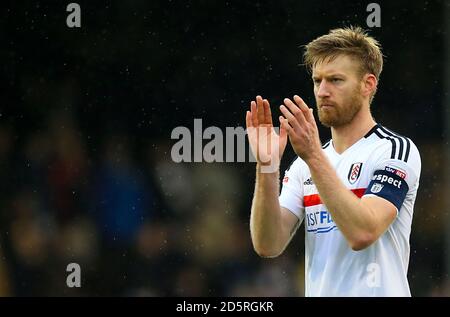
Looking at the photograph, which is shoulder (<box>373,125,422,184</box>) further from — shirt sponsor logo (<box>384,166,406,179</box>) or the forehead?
the forehead

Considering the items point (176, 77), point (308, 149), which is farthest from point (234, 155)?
point (308, 149)

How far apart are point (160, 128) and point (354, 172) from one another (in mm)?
5288

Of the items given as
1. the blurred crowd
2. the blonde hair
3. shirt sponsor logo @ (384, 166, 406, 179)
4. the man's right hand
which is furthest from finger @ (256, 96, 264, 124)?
the blurred crowd

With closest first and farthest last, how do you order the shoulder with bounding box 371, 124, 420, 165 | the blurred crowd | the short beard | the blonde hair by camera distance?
1. the shoulder with bounding box 371, 124, 420, 165
2. the short beard
3. the blonde hair
4. the blurred crowd

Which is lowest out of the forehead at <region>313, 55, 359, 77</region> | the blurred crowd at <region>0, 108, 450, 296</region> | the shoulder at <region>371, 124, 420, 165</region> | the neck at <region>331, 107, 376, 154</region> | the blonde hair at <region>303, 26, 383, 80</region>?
the blurred crowd at <region>0, 108, 450, 296</region>

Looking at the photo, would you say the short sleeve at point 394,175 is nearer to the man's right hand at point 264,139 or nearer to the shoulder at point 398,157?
the shoulder at point 398,157

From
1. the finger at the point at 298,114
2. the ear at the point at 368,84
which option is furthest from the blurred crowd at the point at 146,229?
the finger at the point at 298,114

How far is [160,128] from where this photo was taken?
9.41m

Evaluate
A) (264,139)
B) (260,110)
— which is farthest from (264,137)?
(260,110)

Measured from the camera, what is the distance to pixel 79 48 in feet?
31.5

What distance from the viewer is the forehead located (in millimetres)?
4352

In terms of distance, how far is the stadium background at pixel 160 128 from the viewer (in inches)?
350

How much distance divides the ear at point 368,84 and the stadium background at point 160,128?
166 inches

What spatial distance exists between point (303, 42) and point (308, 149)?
216 inches
